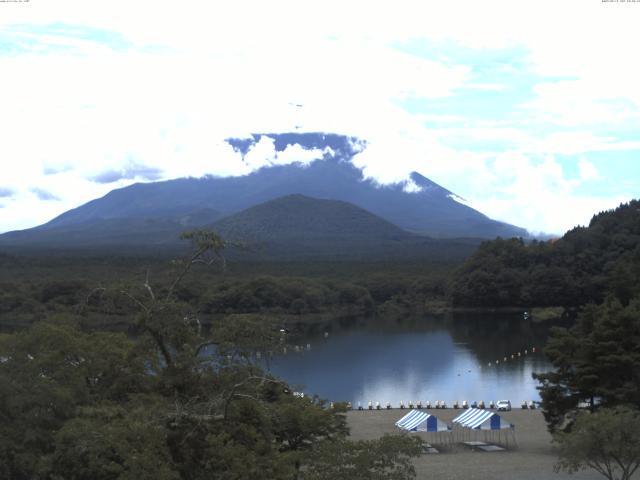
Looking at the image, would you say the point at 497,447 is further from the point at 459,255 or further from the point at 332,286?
the point at 459,255

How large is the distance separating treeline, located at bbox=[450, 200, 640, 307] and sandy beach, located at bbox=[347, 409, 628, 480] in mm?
31111

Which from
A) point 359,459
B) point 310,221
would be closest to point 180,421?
point 359,459

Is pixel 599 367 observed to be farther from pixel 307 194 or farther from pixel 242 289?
pixel 307 194

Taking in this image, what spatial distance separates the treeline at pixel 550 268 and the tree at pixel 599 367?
3371 cm

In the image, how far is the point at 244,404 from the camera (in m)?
8.95

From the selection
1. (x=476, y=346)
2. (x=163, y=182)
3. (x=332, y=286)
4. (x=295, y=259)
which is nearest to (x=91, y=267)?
(x=332, y=286)

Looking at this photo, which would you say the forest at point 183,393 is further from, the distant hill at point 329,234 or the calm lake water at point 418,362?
the distant hill at point 329,234

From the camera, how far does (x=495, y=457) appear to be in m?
17.7

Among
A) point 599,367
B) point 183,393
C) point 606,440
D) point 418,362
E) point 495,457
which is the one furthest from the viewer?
point 418,362

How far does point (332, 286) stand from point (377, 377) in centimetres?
2533

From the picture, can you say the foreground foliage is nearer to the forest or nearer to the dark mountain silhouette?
the forest

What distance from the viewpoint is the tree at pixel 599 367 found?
17000 millimetres

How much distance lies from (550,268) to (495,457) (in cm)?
3888

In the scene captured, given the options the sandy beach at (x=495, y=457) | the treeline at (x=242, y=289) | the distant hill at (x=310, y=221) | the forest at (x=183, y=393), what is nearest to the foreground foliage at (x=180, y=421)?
the forest at (x=183, y=393)
